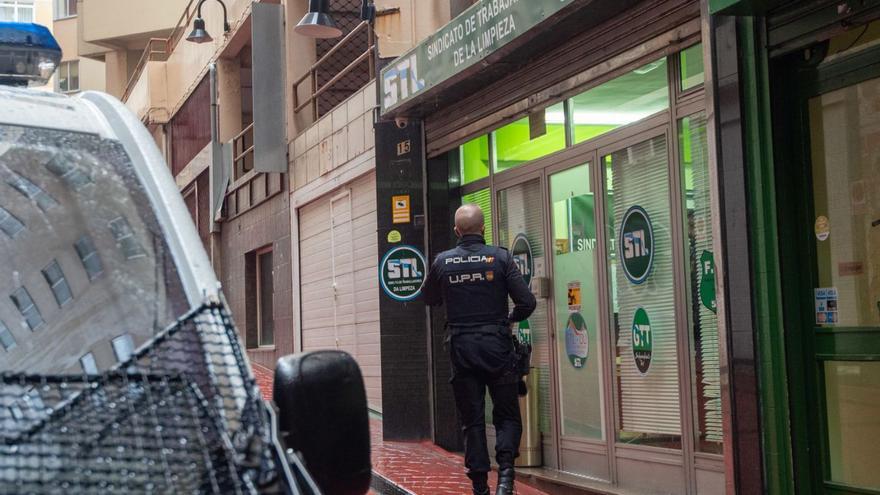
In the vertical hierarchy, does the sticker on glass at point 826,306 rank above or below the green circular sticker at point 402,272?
below

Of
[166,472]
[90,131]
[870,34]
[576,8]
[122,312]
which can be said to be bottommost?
[166,472]

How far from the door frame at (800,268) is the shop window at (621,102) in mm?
1487

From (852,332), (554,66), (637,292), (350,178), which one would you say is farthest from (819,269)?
(350,178)

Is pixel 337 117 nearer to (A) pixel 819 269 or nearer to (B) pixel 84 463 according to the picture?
(A) pixel 819 269

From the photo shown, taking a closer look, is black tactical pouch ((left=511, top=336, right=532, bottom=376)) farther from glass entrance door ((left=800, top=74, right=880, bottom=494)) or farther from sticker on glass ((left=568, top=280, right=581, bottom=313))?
glass entrance door ((left=800, top=74, right=880, bottom=494))

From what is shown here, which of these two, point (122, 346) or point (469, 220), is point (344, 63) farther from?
point (122, 346)

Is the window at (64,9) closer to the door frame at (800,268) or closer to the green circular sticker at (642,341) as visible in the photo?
the green circular sticker at (642,341)

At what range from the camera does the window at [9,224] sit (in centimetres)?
319

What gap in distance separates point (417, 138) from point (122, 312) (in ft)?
32.3

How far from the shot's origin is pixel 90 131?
133 inches

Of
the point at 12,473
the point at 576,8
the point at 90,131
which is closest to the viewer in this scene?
the point at 12,473

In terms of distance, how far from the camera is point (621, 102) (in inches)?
371

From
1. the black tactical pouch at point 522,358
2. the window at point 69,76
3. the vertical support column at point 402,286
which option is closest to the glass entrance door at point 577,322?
the black tactical pouch at point 522,358

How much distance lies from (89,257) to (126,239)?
0.38 feet
